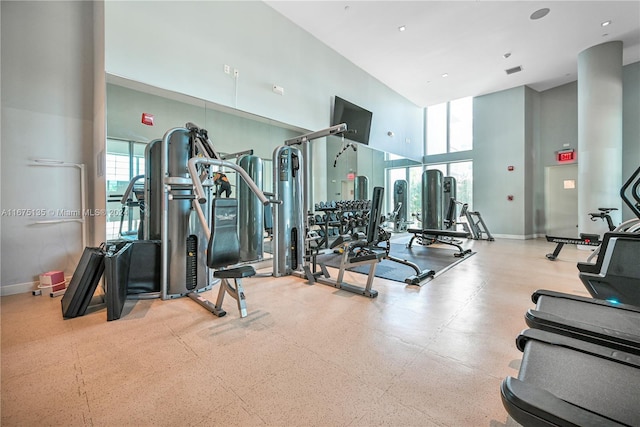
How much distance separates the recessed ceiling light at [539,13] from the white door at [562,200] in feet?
16.7

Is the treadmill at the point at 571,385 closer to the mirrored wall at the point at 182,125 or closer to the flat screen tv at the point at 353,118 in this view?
the mirrored wall at the point at 182,125

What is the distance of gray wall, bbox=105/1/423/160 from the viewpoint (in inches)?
138

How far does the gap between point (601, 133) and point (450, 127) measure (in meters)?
4.52

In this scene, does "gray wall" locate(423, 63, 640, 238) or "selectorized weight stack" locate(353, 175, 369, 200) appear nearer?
"selectorized weight stack" locate(353, 175, 369, 200)

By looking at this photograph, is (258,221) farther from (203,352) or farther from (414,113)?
(414,113)

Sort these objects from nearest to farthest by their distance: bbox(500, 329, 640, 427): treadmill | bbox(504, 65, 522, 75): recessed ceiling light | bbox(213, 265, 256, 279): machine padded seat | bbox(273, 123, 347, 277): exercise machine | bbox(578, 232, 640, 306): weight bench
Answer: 1. bbox(500, 329, 640, 427): treadmill
2. bbox(578, 232, 640, 306): weight bench
3. bbox(213, 265, 256, 279): machine padded seat
4. bbox(273, 123, 347, 277): exercise machine
5. bbox(504, 65, 522, 75): recessed ceiling light

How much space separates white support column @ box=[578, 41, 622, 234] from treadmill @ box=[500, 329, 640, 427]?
7327 mm

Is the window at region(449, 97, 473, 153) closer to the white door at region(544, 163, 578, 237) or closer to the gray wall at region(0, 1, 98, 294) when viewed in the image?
the white door at region(544, 163, 578, 237)

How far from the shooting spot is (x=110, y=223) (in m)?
3.59

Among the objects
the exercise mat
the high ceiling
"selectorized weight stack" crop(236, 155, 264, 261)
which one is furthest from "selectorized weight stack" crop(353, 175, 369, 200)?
"selectorized weight stack" crop(236, 155, 264, 261)

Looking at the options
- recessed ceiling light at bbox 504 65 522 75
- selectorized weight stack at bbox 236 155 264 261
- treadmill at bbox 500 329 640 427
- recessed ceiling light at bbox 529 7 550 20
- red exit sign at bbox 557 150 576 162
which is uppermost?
recessed ceiling light at bbox 504 65 522 75

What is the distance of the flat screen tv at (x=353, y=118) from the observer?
6633mm

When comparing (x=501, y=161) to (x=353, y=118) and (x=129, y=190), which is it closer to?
(x=353, y=118)

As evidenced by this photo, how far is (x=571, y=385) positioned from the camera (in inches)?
43.1
